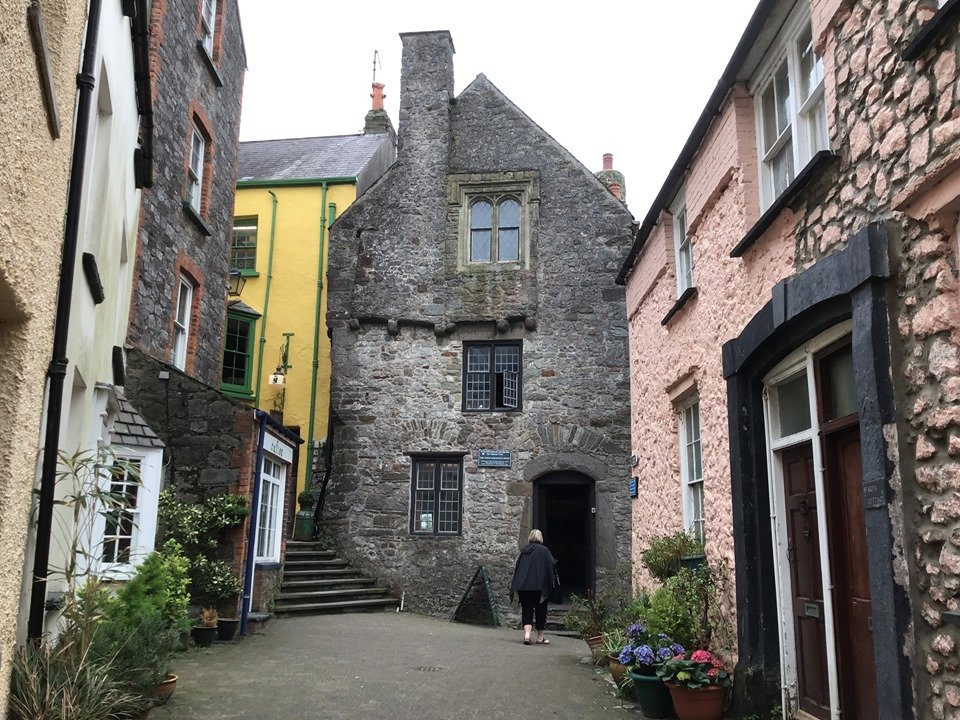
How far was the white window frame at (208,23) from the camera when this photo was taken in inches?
561

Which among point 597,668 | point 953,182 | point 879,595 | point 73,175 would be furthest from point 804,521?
point 73,175

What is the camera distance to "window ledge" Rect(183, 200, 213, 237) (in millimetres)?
13219

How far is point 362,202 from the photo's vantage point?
17031 millimetres

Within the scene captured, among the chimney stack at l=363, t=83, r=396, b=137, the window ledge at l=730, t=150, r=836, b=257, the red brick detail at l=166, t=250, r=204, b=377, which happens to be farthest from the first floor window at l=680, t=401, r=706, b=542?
the chimney stack at l=363, t=83, r=396, b=137

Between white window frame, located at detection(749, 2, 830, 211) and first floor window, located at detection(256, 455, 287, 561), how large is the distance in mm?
8055

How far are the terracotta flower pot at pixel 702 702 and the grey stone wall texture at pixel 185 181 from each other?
8724mm

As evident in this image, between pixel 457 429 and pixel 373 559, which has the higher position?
pixel 457 429

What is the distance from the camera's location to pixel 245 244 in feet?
68.1

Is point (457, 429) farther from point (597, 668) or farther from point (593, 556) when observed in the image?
point (597, 668)

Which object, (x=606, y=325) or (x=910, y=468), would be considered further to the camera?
(x=606, y=325)

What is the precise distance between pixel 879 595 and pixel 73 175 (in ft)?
17.3

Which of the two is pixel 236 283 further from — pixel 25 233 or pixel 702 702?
pixel 25 233

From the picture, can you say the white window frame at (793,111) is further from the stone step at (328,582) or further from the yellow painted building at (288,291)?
the yellow painted building at (288,291)

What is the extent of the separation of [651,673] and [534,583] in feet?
16.1
